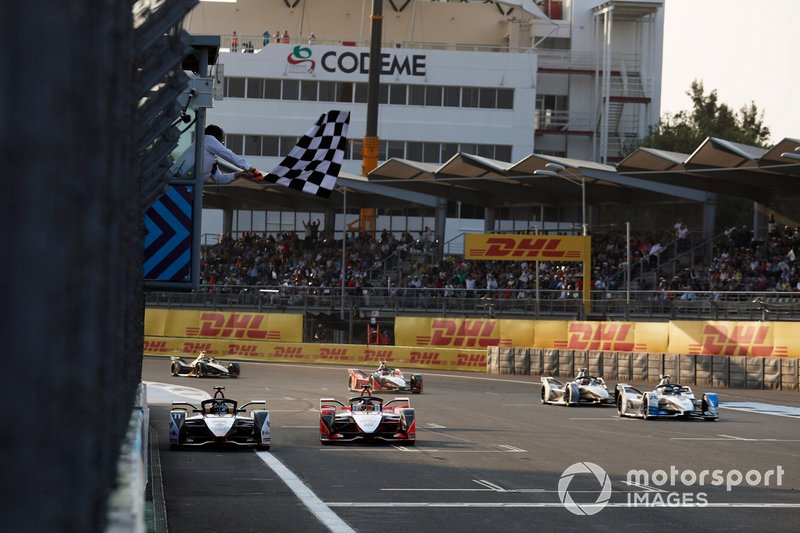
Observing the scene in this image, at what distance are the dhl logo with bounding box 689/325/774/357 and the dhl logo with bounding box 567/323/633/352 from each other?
95.3 inches

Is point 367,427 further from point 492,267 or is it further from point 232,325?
point 492,267

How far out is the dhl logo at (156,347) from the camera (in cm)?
4320

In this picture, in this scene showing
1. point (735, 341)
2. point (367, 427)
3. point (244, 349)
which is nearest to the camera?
point (367, 427)

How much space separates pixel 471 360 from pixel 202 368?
366 inches

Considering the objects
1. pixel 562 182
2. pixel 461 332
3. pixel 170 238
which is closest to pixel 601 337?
pixel 461 332

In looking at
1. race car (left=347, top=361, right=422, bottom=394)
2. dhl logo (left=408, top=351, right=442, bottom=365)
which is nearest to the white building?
dhl logo (left=408, top=351, right=442, bottom=365)

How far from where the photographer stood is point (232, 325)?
42.6m

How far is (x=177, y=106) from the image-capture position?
878 centimetres

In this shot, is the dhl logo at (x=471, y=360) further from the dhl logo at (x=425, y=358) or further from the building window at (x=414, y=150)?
the building window at (x=414, y=150)

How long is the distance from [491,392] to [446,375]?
6933 millimetres

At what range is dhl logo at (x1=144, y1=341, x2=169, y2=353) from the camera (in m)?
43.2

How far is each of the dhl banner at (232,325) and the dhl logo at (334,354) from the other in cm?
104

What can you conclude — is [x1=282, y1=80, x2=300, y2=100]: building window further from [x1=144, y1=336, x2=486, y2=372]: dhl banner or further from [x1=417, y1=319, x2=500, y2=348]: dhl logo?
[x1=417, y1=319, x2=500, y2=348]: dhl logo

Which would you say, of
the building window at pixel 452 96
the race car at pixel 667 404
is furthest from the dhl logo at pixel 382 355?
the building window at pixel 452 96
